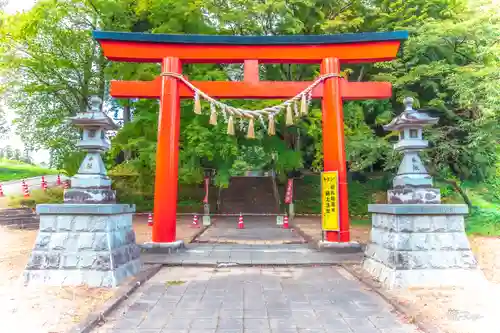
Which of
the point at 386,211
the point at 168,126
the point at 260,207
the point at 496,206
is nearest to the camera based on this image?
the point at 386,211

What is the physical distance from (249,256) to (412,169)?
381 cm

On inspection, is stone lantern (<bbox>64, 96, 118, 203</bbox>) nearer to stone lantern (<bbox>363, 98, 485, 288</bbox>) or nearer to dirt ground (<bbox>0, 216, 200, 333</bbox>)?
dirt ground (<bbox>0, 216, 200, 333</bbox>)

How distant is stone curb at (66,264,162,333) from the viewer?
144 inches

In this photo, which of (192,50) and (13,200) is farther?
(13,200)

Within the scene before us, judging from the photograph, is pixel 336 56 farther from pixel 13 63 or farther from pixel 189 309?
pixel 13 63

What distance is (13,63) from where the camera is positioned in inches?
612

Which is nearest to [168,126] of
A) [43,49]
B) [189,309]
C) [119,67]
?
[189,309]

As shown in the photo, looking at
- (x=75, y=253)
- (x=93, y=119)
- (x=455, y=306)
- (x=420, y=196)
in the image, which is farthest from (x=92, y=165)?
(x=455, y=306)

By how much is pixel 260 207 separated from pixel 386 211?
15.0m

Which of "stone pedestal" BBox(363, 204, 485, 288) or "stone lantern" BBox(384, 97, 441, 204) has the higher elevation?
"stone lantern" BBox(384, 97, 441, 204)

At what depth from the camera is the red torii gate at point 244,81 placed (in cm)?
828

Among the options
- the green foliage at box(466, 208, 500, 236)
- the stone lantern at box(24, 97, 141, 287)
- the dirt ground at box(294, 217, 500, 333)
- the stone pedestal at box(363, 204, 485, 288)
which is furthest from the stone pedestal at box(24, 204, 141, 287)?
the green foliage at box(466, 208, 500, 236)

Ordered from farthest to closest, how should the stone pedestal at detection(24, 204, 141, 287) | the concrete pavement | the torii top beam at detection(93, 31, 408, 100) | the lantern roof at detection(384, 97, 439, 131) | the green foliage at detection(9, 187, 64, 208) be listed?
the green foliage at detection(9, 187, 64, 208) < the torii top beam at detection(93, 31, 408, 100) < the concrete pavement < the lantern roof at detection(384, 97, 439, 131) < the stone pedestal at detection(24, 204, 141, 287)

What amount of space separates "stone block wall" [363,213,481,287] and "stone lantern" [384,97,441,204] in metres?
0.43
